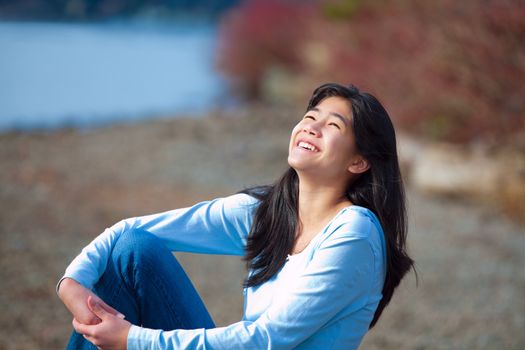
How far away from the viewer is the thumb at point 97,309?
5.79 ft

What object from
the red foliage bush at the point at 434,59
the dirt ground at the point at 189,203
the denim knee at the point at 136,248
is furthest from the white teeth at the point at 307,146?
the red foliage bush at the point at 434,59

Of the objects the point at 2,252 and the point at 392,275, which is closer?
the point at 392,275

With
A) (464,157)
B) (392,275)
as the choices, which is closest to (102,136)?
(464,157)

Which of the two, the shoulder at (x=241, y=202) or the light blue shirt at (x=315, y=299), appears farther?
the shoulder at (x=241, y=202)

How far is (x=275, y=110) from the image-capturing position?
10.0 metres

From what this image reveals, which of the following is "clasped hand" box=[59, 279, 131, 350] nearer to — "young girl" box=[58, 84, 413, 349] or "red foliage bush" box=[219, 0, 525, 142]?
"young girl" box=[58, 84, 413, 349]

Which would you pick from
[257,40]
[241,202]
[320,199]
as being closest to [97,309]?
[241,202]

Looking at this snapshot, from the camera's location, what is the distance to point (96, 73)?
10055 mm

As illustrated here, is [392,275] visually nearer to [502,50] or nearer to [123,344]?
[123,344]

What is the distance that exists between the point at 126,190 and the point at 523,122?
2.94 metres

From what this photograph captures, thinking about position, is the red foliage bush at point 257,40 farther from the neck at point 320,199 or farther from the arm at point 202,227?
the neck at point 320,199

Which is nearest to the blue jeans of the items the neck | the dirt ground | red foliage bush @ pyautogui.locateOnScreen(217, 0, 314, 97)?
the neck

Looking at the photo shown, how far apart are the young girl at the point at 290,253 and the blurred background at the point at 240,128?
132cm

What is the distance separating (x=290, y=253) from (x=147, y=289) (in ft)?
1.19
